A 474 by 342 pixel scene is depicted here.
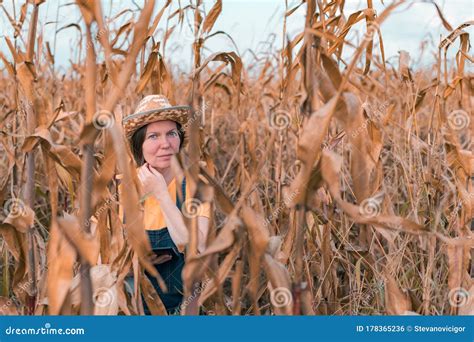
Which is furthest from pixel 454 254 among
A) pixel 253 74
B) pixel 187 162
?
pixel 253 74

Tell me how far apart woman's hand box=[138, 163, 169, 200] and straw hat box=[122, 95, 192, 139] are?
0.11m

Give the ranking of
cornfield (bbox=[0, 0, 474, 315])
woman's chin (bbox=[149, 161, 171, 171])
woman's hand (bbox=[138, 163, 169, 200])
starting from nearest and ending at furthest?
cornfield (bbox=[0, 0, 474, 315])
woman's hand (bbox=[138, 163, 169, 200])
woman's chin (bbox=[149, 161, 171, 171])

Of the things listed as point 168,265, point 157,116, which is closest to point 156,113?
point 157,116

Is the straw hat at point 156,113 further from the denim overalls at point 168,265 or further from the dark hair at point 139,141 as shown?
the denim overalls at point 168,265

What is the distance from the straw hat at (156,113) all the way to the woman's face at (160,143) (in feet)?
0.06

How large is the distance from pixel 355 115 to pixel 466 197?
0.50 m

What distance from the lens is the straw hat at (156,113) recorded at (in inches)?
52.2

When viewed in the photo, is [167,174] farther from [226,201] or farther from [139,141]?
[226,201]

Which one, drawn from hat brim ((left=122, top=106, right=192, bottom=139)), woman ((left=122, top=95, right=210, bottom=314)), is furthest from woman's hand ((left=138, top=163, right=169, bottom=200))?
hat brim ((left=122, top=106, right=192, bottom=139))

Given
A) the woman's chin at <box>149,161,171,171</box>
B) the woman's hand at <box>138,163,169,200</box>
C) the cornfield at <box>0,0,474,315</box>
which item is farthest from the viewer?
the woman's chin at <box>149,161,171,171</box>

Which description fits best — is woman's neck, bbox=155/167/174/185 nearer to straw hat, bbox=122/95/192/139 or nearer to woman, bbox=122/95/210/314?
woman, bbox=122/95/210/314

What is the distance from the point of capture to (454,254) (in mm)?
1054

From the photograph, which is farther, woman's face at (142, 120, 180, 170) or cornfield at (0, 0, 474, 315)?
woman's face at (142, 120, 180, 170)

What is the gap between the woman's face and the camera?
134cm
